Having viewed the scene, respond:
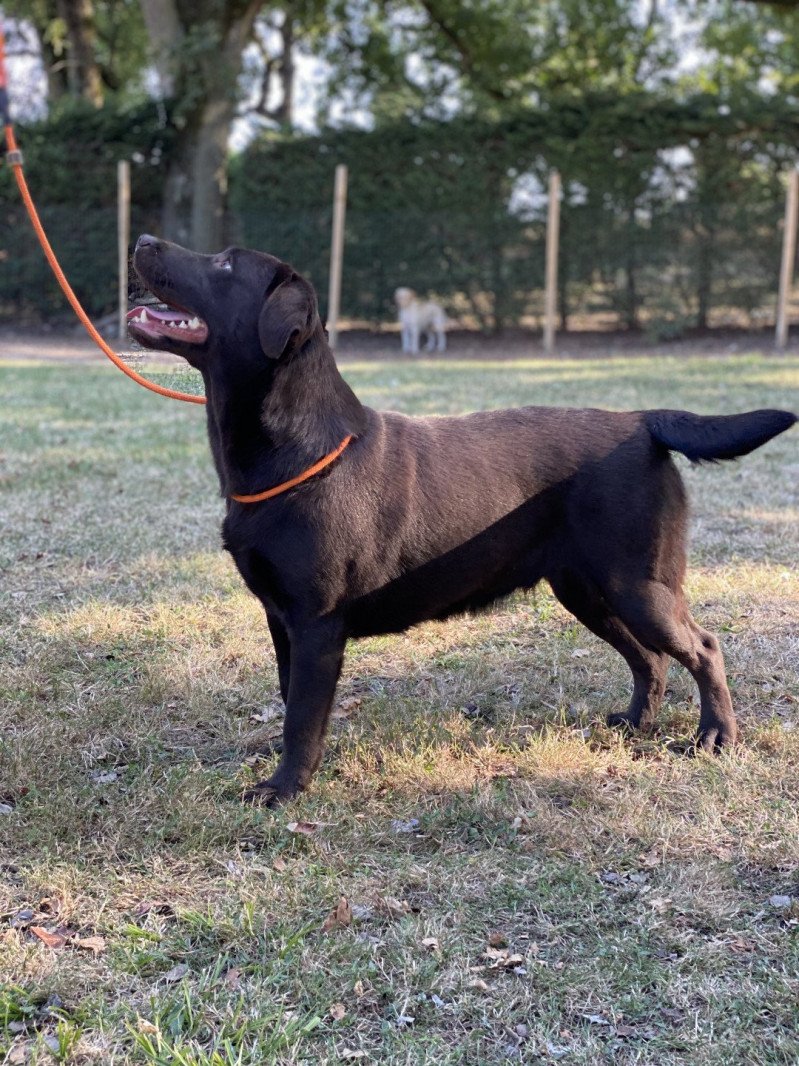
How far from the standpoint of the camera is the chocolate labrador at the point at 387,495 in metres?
3.03

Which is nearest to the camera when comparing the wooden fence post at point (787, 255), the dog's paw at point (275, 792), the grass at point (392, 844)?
the grass at point (392, 844)

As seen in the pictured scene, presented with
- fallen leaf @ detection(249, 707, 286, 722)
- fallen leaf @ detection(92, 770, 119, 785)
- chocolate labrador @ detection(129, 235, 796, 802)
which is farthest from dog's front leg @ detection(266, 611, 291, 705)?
fallen leaf @ detection(92, 770, 119, 785)

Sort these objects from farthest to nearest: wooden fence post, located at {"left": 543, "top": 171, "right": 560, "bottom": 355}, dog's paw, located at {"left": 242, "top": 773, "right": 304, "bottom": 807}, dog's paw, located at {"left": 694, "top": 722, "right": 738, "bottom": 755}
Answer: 1. wooden fence post, located at {"left": 543, "top": 171, "right": 560, "bottom": 355}
2. dog's paw, located at {"left": 694, "top": 722, "right": 738, "bottom": 755}
3. dog's paw, located at {"left": 242, "top": 773, "right": 304, "bottom": 807}

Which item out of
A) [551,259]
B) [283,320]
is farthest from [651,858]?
[551,259]

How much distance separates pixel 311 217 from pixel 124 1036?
1875 cm

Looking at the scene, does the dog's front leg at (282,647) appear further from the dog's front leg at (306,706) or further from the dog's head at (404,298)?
the dog's head at (404,298)

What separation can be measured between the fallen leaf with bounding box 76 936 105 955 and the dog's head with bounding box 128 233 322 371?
1601 millimetres

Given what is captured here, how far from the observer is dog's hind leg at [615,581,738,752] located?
11.0 feet

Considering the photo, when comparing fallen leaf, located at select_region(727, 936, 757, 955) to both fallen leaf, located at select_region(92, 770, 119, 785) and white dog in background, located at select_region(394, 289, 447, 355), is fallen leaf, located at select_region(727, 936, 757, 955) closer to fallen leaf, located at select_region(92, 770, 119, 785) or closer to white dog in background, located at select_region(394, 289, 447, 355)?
fallen leaf, located at select_region(92, 770, 119, 785)

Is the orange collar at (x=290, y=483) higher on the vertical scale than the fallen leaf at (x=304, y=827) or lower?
higher

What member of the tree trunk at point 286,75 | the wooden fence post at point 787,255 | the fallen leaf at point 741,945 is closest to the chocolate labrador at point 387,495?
the fallen leaf at point 741,945

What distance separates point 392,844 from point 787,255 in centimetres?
1605

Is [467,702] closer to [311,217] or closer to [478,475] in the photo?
[478,475]

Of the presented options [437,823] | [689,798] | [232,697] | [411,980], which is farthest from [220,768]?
[689,798]
